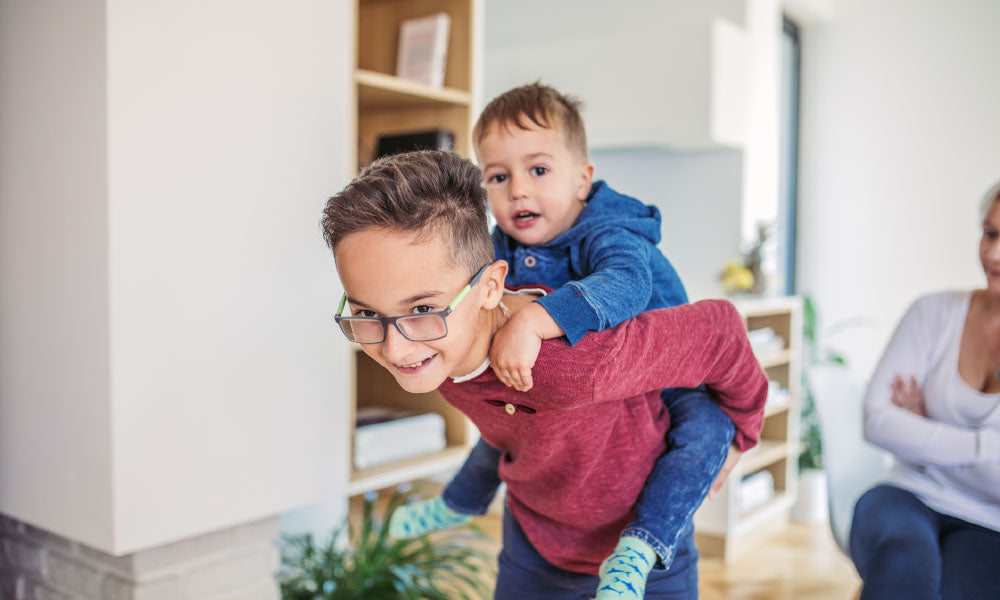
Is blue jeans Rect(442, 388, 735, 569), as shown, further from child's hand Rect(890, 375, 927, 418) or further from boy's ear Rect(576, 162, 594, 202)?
child's hand Rect(890, 375, 927, 418)

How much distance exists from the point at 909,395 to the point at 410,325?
5.28 feet

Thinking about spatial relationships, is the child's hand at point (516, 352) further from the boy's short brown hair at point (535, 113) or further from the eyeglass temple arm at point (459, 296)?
the boy's short brown hair at point (535, 113)

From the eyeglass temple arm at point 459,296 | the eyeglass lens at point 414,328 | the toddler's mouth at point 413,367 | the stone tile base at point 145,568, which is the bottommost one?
the stone tile base at point 145,568

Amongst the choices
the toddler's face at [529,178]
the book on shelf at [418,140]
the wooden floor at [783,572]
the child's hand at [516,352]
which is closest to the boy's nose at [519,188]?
the toddler's face at [529,178]

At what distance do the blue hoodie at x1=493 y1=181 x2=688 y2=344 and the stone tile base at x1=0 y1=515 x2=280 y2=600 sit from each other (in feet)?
3.43

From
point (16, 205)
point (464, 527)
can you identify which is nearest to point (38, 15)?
point (16, 205)

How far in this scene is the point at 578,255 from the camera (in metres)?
1.37

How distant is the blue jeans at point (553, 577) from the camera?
1335 millimetres

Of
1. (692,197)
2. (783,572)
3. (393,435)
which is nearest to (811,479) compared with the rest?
(783,572)

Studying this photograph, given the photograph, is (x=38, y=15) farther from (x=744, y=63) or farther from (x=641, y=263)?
(x=744, y=63)

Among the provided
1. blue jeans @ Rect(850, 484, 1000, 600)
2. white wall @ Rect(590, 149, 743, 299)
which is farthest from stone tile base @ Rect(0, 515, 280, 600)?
white wall @ Rect(590, 149, 743, 299)

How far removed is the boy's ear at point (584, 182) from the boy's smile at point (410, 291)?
48cm

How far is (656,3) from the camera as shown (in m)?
4.42

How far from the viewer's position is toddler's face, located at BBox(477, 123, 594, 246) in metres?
1.35
